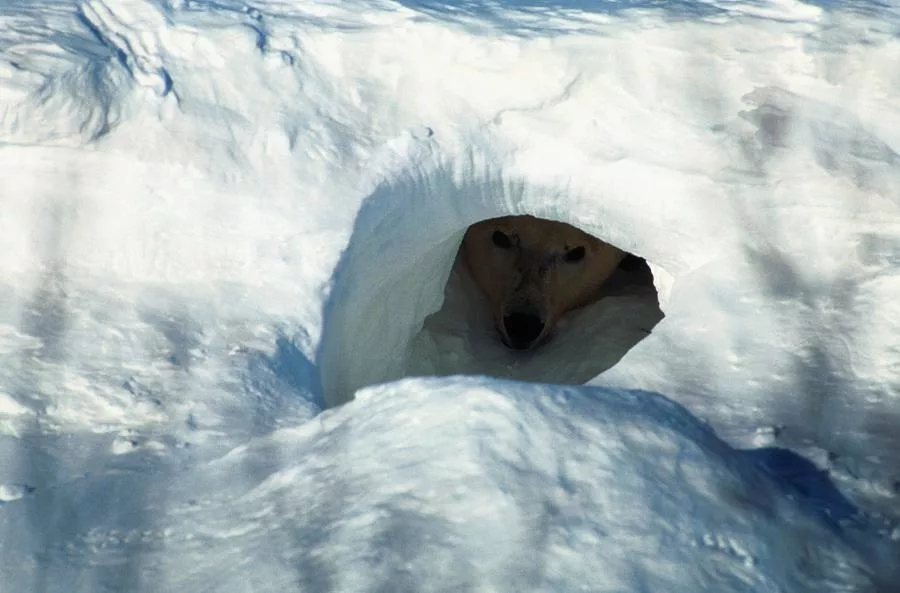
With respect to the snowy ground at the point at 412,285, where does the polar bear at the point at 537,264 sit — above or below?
below

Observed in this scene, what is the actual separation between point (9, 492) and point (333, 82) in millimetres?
833

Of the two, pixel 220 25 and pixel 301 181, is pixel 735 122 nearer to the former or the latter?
pixel 301 181

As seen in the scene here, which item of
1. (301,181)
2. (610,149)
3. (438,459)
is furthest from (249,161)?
(438,459)

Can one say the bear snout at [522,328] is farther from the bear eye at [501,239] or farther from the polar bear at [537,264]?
the bear eye at [501,239]

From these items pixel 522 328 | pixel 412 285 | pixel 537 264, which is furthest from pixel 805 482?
pixel 537 264

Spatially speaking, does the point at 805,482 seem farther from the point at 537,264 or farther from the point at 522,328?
the point at 537,264

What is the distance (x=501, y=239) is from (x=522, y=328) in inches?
15.0

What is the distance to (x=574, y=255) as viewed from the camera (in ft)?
10.6

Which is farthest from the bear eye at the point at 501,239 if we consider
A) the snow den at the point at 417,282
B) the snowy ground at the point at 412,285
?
the snowy ground at the point at 412,285

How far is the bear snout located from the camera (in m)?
2.97

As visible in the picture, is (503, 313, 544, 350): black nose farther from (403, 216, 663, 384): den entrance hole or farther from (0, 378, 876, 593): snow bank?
(0, 378, 876, 593): snow bank

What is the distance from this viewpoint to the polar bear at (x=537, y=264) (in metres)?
3.15

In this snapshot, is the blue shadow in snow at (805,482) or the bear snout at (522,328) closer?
the blue shadow in snow at (805,482)

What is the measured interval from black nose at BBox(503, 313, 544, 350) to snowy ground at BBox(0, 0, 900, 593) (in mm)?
1020
